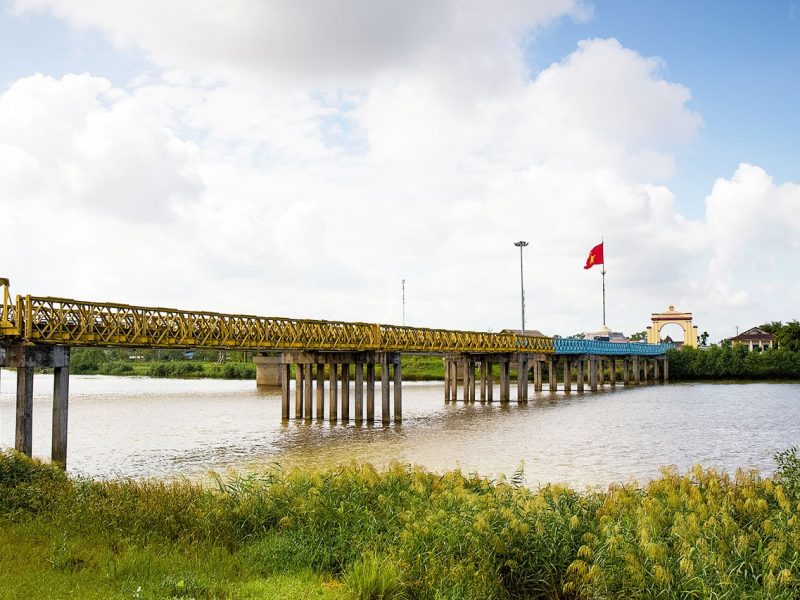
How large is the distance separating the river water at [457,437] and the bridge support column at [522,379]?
1849mm

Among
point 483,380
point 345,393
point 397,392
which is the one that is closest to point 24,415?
point 345,393

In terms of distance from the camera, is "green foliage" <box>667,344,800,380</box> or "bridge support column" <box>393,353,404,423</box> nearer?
"bridge support column" <box>393,353,404,423</box>

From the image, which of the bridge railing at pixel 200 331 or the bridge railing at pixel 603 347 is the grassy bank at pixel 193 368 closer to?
the bridge railing at pixel 603 347

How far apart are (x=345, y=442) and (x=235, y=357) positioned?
388ft

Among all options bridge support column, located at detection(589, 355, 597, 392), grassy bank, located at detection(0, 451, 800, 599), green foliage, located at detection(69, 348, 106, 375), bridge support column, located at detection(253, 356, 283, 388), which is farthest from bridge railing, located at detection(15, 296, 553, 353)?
green foliage, located at detection(69, 348, 106, 375)

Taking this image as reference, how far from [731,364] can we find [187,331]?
7995 cm

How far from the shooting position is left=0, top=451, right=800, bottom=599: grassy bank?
9.69m

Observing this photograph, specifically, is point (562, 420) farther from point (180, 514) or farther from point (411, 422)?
point (180, 514)

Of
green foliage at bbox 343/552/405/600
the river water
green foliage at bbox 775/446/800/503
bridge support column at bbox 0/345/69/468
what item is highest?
bridge support column at bbox 0/345/69/468

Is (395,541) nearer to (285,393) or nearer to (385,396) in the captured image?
(385,396)

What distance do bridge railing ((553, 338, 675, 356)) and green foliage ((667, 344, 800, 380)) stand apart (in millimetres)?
3001

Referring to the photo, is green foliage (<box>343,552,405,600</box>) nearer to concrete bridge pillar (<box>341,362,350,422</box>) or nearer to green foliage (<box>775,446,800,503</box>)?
green foliage (<box>775,446,800,503</box>)

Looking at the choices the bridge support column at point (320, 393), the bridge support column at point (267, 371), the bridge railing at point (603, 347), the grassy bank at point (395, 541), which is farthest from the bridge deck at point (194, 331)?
the bridge support column at point (267, 371)

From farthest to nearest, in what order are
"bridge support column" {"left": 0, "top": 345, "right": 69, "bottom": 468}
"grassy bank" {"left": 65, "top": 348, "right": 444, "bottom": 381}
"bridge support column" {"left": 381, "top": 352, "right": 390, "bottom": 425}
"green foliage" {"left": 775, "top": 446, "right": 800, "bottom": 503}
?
1. "grassy bank" {"left": 65, "top": 348, "right": 444, "bottom": 381}
2. "bridge support column" {"left": 381, "top": 352, "right": 390, "bottom": 425}
3. "bridge support column" {"left": 0, "top": 345, "right": 69, "bottom": 468}
4. "green foliage" {"left": 775, "top": 446, "right": 800, "bottom": 503}
